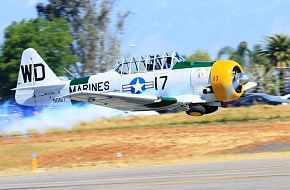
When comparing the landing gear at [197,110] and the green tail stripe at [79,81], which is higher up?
the green tail stripe at [79,81]

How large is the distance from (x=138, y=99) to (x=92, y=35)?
1712 inches

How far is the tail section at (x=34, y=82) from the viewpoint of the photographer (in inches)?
1152

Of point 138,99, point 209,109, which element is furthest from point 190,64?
point 138,99

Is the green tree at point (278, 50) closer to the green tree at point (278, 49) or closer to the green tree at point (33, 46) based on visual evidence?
the green tree at point (278, 49)

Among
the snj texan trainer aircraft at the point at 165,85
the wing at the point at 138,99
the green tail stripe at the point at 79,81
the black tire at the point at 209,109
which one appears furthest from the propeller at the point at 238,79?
the green tail stripe at the point at 79,81

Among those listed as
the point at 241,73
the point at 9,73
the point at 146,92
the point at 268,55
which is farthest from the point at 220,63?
the point at 268,55

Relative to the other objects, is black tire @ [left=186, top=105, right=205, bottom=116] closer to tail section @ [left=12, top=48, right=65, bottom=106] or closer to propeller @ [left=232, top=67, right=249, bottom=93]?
propeller @ [left=232, top=67, right=249, bottom=93]

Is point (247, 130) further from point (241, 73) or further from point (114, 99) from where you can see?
point (114, 99)

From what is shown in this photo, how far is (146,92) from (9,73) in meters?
33.1

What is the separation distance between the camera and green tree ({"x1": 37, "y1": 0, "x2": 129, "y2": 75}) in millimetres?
68250

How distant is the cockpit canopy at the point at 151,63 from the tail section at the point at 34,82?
3483 millimetres

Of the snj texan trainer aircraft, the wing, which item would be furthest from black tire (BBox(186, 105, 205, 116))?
the wing

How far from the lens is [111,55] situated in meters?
68.3

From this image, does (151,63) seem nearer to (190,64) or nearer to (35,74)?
(190,64)
